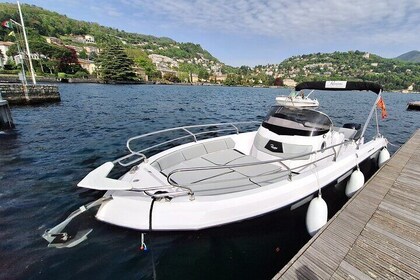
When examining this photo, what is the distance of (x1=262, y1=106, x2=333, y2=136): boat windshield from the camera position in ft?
18.4

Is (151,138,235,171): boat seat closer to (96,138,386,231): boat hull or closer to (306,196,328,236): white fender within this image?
(96,138,386,231): boat hull

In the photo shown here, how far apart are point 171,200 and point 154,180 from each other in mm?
804

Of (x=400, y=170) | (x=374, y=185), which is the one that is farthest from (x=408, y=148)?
(x=374, y=185)

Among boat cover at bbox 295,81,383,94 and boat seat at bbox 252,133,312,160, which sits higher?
boat cover at bbox 295,81,383,94

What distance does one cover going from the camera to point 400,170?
639 centimetres

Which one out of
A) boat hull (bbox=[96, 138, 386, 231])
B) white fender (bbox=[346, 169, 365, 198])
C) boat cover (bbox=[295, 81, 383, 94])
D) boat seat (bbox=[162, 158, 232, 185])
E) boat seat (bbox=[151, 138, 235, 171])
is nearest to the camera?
boat hull (bbox=[96, 138, 386, 231])

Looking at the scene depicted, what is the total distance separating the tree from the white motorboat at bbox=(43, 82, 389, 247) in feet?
282

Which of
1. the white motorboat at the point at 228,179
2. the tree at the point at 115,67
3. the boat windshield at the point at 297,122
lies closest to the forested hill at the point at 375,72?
the boat windshield at the point at 297,122

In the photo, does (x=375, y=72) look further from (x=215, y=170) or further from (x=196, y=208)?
(x=196, y=208)

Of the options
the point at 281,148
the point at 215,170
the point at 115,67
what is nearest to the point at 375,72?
the point at 115,67

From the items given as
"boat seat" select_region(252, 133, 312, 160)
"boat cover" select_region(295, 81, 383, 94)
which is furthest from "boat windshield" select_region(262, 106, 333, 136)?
"boat cover" select_region(295, 81, 383, 94)

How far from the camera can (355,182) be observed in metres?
5.73

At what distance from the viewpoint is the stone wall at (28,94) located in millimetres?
21516

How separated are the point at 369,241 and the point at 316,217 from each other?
0.91 meters
